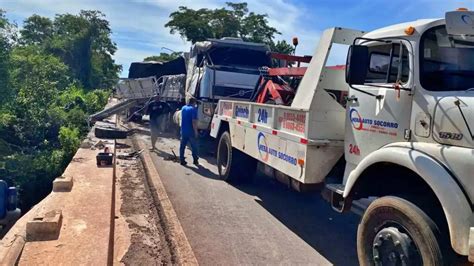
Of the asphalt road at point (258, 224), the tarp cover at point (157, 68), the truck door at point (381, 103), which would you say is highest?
the tarp cover at point (157, 68)

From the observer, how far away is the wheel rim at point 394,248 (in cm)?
323

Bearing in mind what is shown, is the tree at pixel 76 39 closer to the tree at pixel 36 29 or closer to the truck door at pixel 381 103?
the tree at pixel 36 29

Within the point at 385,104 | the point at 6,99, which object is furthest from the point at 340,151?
the point at 6,99

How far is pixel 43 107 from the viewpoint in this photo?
22484 millimetres

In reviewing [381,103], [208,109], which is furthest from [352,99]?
[208,109]

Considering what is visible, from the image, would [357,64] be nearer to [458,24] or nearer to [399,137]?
[399,137]

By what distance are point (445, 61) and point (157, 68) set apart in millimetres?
16753

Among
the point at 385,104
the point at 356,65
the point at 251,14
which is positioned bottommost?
the point at 385,104

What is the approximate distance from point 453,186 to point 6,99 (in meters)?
24.3

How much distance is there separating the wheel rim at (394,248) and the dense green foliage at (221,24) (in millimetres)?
35618

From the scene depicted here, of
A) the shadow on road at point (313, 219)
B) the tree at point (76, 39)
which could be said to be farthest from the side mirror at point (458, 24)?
the tree at point (76, 39)

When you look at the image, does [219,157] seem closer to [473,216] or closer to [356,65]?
[356,65]

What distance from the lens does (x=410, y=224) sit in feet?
10.6

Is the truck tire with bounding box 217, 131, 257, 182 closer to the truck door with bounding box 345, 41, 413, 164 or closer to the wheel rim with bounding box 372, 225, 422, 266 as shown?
the truck door with bounding box 345, 41, 413, 164
